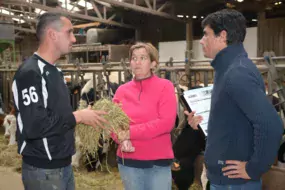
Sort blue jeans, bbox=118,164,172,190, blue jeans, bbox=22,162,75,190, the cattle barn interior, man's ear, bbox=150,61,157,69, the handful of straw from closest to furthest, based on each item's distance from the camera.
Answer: blue jeans, bbox=22,162,75,190
the handful of straw
blue jeans, bbox=118,164,172,190
man's ear, bbox=150,61,157,69
the cattle barn interior

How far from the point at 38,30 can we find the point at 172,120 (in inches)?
37.6

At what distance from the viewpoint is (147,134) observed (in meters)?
2.04

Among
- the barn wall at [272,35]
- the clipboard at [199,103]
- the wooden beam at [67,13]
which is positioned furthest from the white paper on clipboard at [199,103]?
the wooden beam at [67,13]

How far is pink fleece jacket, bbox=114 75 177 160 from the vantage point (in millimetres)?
2051

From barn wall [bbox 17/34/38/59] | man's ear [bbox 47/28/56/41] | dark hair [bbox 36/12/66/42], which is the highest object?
barn wall [bbox 17/34/38/59]

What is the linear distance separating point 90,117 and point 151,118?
428mm

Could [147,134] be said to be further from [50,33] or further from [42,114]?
[50,33]

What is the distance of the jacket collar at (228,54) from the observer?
147cm

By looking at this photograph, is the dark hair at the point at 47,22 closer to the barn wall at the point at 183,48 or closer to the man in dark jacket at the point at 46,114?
the man in dark jacket at the point at 46,114

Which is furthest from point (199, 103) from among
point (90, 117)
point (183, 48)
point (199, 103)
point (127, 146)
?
point (183, 48)

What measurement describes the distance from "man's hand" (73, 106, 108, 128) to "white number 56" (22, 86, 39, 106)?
240 millimetres

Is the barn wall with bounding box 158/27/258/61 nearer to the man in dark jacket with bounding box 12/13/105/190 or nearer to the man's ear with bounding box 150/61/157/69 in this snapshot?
the man's ear with bounding box 150/61/157/69

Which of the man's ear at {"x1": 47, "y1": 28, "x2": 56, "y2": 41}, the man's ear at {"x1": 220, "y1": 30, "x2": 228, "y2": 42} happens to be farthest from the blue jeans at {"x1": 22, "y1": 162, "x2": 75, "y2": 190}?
the man's ear at {"x1": 220, "y1": 30, "x2": 228, "y2": 42}

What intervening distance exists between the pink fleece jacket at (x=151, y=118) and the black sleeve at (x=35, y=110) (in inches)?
20.3
